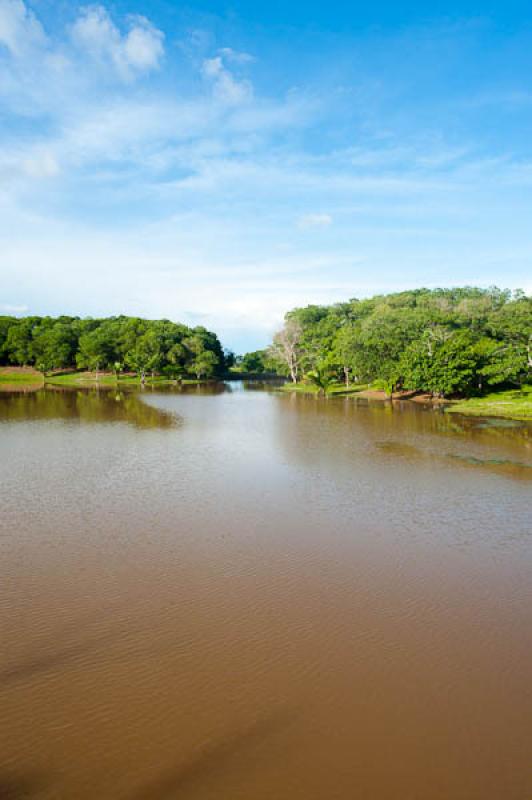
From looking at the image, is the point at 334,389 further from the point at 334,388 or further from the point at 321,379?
the point at 321,379

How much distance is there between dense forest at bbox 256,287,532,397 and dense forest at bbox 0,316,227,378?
2250 cm

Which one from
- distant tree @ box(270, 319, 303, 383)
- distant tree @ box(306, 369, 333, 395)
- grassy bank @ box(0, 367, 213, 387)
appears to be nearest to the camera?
distant tree @ box(306, 369, 333, 395)

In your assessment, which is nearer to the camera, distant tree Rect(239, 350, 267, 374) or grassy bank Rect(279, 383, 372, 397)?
grassy bank Rect(279, 383, 372, 397)

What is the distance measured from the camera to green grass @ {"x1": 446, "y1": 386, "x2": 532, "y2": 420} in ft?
142

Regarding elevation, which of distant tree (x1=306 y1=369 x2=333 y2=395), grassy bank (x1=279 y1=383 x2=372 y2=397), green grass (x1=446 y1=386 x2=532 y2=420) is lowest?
green grass (x1=446 y1=386 x2=532 y2=420)

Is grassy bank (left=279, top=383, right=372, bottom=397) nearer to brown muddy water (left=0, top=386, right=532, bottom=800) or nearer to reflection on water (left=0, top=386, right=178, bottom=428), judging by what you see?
reflection on water (left=0, top=386, right=178, bottom=428)

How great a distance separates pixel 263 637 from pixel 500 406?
42.6 m

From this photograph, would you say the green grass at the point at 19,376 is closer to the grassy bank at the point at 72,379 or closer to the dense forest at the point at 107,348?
the grassy bank at the point at 72,379

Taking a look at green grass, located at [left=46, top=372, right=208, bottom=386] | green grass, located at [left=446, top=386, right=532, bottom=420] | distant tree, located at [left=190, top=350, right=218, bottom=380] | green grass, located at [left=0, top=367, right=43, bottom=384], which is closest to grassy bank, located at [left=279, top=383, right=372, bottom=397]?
green grass, located at [left=446, top=386, right=532, bottom=420]

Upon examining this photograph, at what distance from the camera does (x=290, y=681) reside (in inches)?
313

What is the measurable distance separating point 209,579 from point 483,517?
31.6 feet

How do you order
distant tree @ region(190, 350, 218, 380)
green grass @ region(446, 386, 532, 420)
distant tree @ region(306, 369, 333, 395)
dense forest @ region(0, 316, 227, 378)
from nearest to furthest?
green grass @ region(446, 386, 532, 420), distant tree @ region(306, 369, 333, 395), dense forest @ region(0, 316, 227, 378), distant tree @ region(190, 350, 218, 380)

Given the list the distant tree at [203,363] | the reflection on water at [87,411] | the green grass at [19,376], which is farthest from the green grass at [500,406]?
the green grass at [19,376]

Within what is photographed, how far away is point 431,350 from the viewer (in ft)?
180
